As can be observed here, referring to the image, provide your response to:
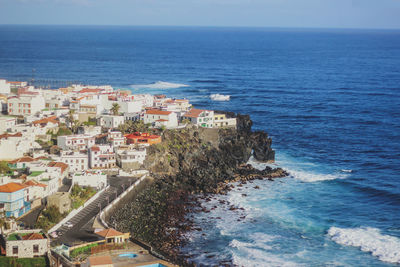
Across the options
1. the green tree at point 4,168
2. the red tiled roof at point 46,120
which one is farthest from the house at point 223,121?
the green tree at point 4,168

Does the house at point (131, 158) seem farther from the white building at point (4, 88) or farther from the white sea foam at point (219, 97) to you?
the white sea foam at point (219, 97)

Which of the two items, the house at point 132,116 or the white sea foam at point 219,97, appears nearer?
the house at point 132,116

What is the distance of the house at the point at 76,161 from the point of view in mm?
69775

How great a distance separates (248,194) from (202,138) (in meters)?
18.8

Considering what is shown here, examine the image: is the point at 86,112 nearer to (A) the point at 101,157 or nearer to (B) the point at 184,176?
(A) the point at 101,157

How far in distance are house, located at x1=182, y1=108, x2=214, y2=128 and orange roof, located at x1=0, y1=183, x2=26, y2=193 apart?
1495 inches


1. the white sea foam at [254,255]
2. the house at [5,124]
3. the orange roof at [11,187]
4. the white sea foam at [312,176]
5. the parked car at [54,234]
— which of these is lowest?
the white sea foam at [254,255]

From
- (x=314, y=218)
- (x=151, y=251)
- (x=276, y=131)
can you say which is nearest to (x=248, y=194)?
(x=314, y=218)

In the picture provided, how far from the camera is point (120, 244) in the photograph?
48594 millimetres

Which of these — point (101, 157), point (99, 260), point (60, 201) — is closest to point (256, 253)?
point (99, 260)

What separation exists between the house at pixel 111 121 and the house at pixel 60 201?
30.4 meters

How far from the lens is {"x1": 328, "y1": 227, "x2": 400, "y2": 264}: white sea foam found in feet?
167

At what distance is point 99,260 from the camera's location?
44.2 meters

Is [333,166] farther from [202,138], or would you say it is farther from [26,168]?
[26,168]
